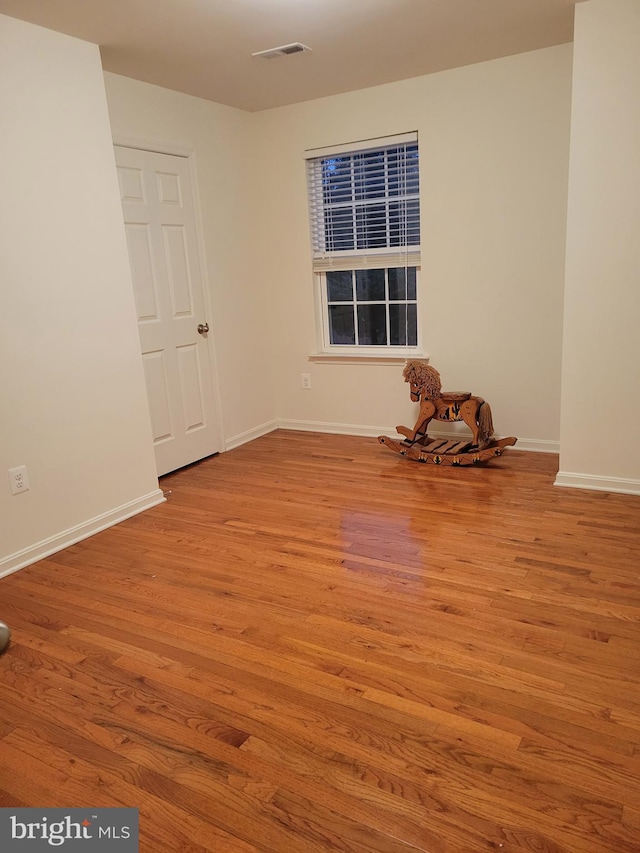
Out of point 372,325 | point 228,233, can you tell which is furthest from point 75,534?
point 372,325

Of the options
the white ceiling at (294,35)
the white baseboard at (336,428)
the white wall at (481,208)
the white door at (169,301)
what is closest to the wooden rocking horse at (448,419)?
the white wall at (481,208)

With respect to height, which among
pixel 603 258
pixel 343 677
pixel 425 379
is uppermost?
pixel 603 258

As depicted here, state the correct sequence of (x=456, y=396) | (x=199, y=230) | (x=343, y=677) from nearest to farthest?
(x=343, y=677)
(x=456, y=396)
(x=199, y=230)

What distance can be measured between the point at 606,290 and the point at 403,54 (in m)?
1.79

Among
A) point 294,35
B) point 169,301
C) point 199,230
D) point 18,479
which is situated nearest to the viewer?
point 18,479

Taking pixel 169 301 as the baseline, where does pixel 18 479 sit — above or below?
below

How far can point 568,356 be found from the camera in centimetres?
351

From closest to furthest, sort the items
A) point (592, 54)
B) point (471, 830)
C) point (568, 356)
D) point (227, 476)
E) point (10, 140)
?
point (471, 830)
point (10, 140)
point (592, 54)
point (568, 356)
point (227, 476)

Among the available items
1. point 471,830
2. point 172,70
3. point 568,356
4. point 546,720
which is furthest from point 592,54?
point 471,830

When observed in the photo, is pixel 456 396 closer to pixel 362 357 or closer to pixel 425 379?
pixel 425 379

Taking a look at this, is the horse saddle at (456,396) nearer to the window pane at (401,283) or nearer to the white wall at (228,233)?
the window pane at (401,283)

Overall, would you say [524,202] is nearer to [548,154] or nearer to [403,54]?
[548,154]

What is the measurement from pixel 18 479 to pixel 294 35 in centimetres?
261

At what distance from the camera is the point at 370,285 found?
4789mm
